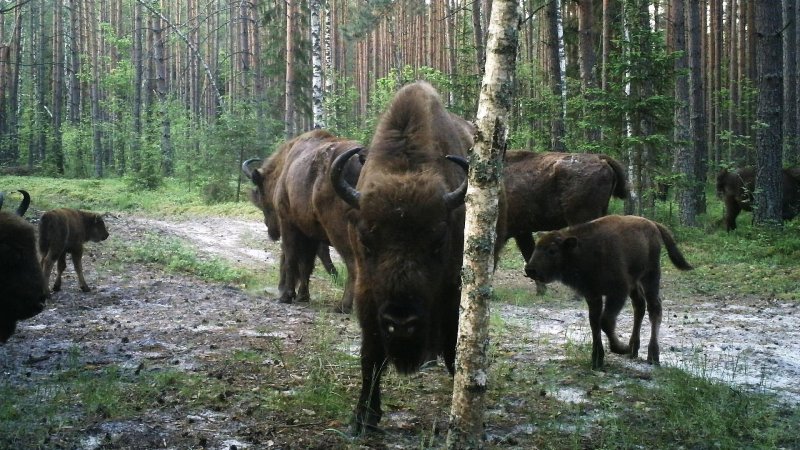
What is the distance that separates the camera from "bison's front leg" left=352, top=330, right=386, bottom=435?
4.64 meters

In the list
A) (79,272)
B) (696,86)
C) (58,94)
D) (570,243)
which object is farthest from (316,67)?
(58,94)

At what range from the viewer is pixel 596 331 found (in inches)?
254

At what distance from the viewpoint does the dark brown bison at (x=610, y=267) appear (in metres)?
6.70

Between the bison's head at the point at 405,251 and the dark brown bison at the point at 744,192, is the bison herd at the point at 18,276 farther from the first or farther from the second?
the dark brown bison at the point at 744,192

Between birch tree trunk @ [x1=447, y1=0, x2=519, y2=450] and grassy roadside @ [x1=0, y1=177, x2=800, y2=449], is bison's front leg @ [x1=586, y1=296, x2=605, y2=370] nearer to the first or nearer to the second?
grassy roadside @ [x1=0, y1=177, x2=800, y2=449]

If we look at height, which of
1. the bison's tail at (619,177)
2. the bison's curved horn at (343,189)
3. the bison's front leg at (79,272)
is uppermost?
the bison's tail at (619,177)

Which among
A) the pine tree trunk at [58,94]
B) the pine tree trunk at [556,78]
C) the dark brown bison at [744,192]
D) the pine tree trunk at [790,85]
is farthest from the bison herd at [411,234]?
the pine tree trunk at [58,94]

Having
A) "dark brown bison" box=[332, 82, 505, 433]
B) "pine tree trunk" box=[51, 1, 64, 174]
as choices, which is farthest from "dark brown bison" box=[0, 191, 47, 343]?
"pine tree trunk" box=[51, 1, 64, 174]

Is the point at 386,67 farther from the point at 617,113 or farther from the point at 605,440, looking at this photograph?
the point at 605,440

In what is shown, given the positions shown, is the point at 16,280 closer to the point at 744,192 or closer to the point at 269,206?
the point at 269,206

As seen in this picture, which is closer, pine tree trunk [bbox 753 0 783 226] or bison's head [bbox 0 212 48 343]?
bison's head [bbox 0 212 48 343]

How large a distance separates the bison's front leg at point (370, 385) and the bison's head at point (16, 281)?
3.15 m

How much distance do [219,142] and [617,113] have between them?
13.9m

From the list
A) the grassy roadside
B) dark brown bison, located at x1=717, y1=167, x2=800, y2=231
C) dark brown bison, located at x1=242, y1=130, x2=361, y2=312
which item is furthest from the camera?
dark brown bison, located at x1=717, y1=167, x2=800, y2=231
